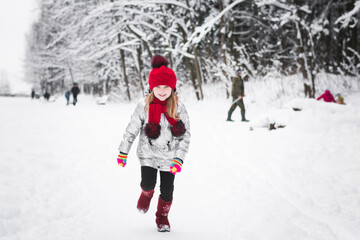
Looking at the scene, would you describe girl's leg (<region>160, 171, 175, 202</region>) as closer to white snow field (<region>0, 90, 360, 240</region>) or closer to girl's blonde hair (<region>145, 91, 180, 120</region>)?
white snow field (<region>0, 90, 360, 240</region>)

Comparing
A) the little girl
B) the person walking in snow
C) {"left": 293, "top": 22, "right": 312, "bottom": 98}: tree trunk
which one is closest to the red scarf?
the little girl

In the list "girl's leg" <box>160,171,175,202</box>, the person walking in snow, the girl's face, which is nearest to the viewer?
the girl's face

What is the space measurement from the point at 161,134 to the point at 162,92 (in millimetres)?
Answer: 389

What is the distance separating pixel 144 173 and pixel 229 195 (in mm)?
1377

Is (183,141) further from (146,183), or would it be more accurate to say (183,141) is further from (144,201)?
(144,201)

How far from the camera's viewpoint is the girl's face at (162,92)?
2.09 m

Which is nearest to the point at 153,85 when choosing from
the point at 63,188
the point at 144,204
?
the point at 144,204

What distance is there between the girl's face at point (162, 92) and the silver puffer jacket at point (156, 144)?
0.50 feet

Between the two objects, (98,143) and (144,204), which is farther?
(98,143)

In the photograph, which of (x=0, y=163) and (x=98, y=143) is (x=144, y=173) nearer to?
(x=0, y=163)

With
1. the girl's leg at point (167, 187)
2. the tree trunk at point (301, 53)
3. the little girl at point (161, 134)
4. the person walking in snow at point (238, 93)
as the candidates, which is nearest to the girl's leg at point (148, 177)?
the little girl at point (161, 134)

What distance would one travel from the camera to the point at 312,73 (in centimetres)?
782

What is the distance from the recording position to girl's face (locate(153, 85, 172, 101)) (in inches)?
82.4

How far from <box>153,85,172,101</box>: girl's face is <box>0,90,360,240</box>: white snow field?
1.30m
